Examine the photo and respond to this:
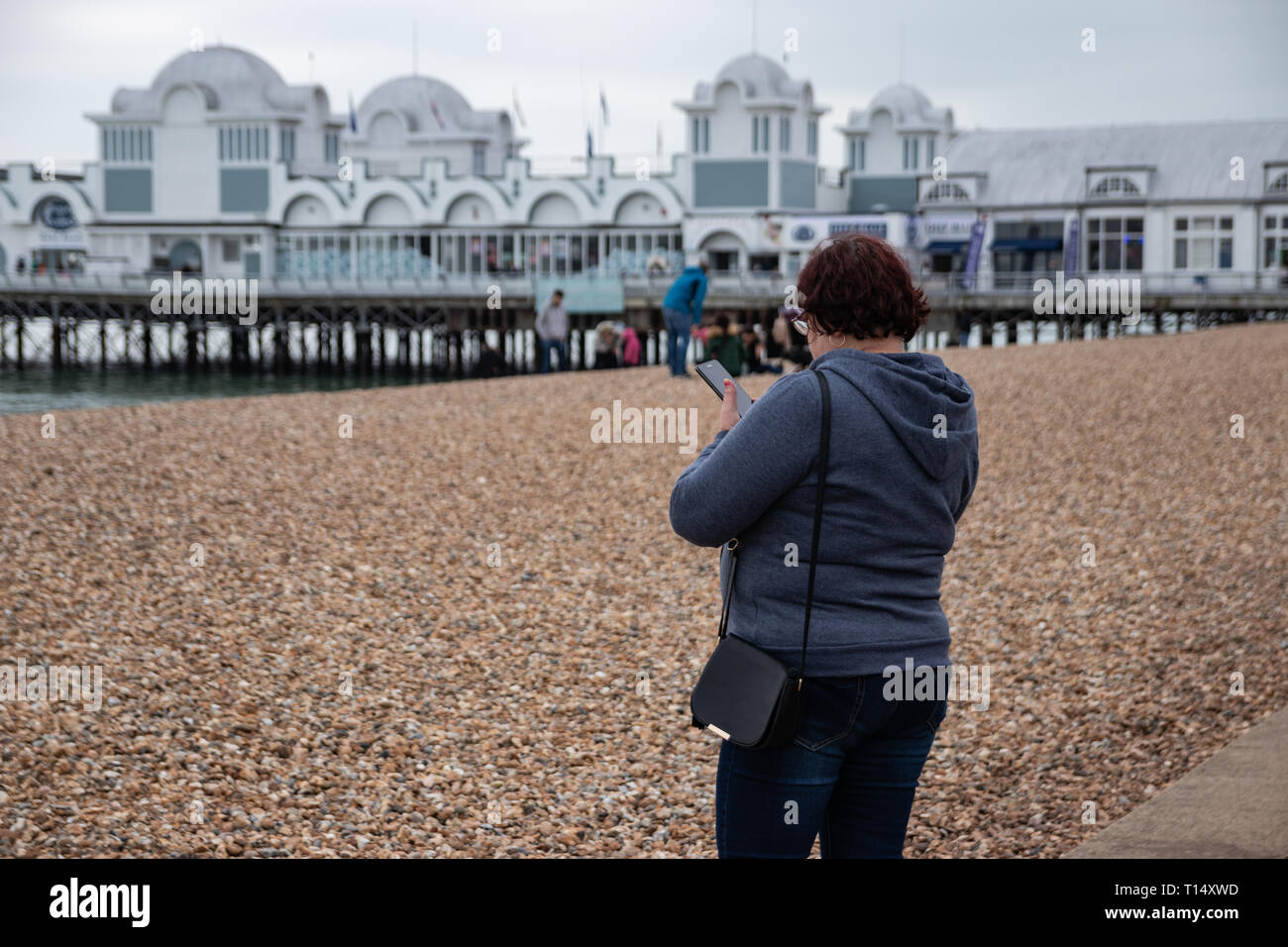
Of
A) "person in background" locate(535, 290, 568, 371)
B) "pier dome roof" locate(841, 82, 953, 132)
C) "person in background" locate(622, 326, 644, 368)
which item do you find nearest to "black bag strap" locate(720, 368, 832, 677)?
"person in background" locate(535, 290, 568, 371)

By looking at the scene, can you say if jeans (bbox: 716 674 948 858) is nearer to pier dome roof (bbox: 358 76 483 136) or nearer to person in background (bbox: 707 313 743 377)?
person in background (bbox: 707 313 743 377)

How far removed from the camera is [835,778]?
104 inches

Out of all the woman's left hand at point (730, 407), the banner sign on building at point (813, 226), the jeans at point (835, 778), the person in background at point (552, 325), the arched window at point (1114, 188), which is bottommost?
the jeans at point (835, 778)

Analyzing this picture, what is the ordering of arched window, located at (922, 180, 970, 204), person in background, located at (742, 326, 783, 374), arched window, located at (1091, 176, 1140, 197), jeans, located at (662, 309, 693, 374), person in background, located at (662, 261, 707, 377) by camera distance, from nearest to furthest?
1. person in background, located at (662, 261, 707, 377)
2. jeans, located at (662, 309, 693, 374)
3. person in background, located at (742, 326, 783, 374)
4. arched window, located at (1091, 176, 1140, 197)
5. arched window, located at (922, 180, 970, 204)

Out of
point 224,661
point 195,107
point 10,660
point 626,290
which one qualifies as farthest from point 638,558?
point 195,107

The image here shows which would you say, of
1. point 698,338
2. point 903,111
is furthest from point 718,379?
point 903,111

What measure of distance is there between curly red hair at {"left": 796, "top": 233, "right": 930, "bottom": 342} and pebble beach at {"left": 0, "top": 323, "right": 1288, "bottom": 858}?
105 inches

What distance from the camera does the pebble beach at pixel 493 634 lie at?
16.8ft

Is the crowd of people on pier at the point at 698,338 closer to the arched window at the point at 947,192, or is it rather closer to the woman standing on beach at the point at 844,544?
the woman standing on beach at the point at 844,544

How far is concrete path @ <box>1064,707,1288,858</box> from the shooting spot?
396 centimetres

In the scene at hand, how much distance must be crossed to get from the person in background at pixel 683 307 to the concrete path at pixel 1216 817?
42.4 ft

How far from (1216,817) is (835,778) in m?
2.09

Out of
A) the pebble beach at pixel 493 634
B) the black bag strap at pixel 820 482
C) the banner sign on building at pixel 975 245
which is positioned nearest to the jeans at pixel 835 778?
the black bag strap at pixel 820 482
